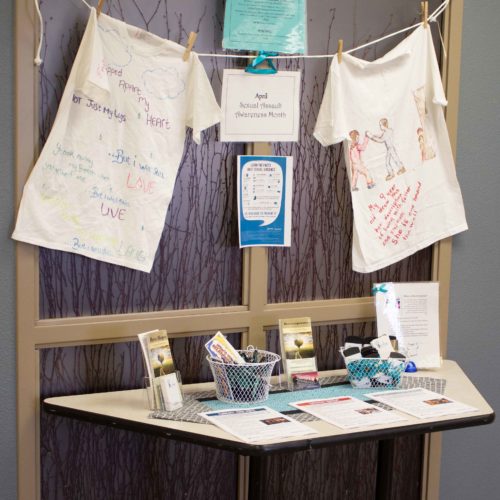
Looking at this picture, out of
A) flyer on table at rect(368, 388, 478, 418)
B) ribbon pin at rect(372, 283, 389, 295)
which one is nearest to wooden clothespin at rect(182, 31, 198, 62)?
ribbon pin at rect(372, 283, 389, 295)

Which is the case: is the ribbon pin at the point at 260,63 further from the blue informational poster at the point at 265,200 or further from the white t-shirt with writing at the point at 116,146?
the blue informational poster at the point at 265,200

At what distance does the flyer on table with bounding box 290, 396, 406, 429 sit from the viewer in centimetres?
197

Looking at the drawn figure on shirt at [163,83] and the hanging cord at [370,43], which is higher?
the hanging cord at [370,43]

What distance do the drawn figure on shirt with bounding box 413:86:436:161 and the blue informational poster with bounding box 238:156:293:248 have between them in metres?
0.48

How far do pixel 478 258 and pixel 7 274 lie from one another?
160cm

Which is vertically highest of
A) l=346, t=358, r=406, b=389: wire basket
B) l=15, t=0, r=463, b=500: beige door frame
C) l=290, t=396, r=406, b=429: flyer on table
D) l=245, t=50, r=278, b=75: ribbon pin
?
l=245, t=50, r=278, b=75: ribbon pin

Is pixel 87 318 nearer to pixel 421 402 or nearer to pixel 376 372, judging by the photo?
pixel 376 372

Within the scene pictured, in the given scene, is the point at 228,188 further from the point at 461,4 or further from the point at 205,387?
the point at 461,4

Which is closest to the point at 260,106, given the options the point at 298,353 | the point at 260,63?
the point at 260,63

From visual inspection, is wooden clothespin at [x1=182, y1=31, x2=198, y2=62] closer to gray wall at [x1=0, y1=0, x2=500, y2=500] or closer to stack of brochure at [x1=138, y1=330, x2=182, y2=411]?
stack of brochure at [x1=138, y1=330, x2=182, y2=411]

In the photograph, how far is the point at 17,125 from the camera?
2.01 meters

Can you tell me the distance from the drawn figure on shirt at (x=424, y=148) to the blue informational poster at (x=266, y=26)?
20.4 inches

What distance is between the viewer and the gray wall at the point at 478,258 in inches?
105

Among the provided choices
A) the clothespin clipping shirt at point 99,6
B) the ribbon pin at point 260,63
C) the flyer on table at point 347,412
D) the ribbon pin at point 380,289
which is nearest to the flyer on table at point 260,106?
the ribbon pin at point 260,63
